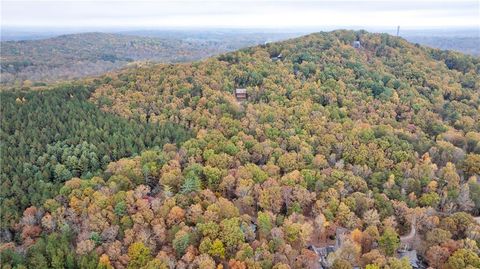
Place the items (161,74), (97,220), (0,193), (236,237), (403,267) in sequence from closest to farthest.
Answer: (403,267), (236,237), (97,220), (0,193), (161,74)

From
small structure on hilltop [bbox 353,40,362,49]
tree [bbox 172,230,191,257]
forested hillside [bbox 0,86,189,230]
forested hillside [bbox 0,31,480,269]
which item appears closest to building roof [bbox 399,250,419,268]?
forested hillside [bbox 0,31,480,269]

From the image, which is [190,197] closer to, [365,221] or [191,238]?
[191,238]

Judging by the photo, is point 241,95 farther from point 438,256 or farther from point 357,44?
point 438,256

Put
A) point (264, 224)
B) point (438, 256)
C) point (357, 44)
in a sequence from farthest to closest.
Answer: point (357, 44) < point (264, 224) < point (438, 256)

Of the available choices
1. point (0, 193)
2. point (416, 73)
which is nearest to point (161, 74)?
point (0, 193)

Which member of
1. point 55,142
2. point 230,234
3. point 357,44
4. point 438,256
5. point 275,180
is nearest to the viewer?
point 438,256

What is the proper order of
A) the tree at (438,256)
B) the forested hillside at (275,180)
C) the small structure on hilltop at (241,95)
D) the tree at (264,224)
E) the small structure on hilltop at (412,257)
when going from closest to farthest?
1. the tree at (438,256)
2. the forested hillside at (275,180)
3. the small structure on hilltop at (412,257)
4. the tree at (264,224)
5. the small structure on hilltop at (241,95)

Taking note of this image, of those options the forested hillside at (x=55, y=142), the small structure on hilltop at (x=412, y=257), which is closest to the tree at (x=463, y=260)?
the small structure on hilltop at (x=412, y=257)

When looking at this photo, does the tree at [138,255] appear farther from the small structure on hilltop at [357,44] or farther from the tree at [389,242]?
the small structure on hilltop at [357,44]

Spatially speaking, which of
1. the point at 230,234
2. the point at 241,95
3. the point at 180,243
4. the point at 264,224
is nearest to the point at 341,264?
the point at 264,224
